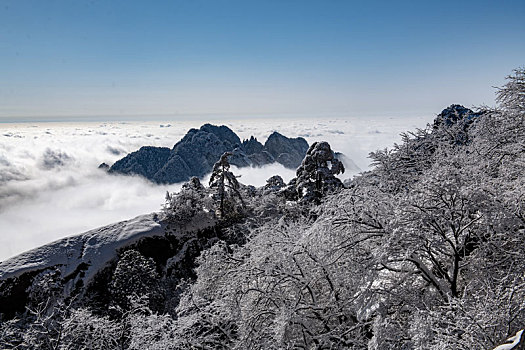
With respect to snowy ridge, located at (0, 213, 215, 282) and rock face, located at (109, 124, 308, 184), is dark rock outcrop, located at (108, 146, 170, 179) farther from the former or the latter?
snowy ridge, located at (0, 213, 215, 282)

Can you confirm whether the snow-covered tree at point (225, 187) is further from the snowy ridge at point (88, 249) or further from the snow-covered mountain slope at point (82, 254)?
the snowy ridge at point (88, 249)

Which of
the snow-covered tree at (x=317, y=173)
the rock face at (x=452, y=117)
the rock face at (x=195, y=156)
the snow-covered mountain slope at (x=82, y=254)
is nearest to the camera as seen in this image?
the rock face at (x=452, y=117)

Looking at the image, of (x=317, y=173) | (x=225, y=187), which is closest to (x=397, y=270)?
(x=317, y=173)

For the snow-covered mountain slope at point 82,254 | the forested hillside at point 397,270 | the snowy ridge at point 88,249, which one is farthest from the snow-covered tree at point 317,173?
the snowy ridge at point 88,249

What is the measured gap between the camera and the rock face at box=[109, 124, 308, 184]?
141m

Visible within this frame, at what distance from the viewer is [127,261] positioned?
18734mm

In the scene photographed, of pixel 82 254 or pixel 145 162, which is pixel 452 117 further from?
pixel 145 162

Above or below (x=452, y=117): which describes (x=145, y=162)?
below

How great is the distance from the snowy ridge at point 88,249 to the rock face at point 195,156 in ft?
356

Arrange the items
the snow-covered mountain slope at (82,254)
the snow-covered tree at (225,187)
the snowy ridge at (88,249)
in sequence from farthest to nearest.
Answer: the snow-covered tree at (225,187), the snowy ridge at (88,249), the snow-covered mountain slope at (82,254)

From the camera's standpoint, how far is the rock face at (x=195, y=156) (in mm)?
141125

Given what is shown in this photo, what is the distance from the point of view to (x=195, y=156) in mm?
146750

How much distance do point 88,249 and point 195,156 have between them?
125m

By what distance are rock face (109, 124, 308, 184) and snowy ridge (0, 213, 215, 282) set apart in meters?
109
